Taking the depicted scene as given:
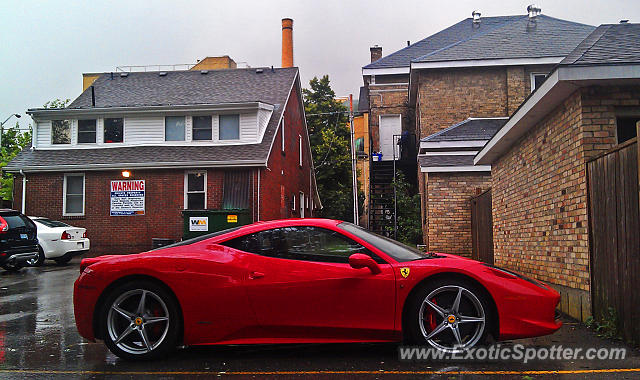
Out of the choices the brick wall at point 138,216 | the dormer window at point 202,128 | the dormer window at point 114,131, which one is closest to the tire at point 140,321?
the brick wall at point 138,216

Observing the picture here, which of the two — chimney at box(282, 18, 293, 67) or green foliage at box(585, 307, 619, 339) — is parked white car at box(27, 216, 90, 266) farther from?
chimney at box(282, 18, 293, 67)

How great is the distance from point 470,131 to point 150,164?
10.9 m

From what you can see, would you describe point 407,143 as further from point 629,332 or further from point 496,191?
point 629,332

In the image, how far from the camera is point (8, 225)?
13094mm

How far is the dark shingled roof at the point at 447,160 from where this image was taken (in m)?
15.2

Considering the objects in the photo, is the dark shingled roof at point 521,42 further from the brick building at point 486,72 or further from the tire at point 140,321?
the tire at point 140,321

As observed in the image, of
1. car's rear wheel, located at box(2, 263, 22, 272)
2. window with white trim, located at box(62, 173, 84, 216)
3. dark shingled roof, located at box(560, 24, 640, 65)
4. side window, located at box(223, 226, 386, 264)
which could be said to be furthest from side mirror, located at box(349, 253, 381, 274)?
window with white trim, located at box(62, 173, 84, 216)

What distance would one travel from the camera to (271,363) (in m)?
4.64

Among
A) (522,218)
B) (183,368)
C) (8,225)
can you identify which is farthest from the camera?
(8,225)

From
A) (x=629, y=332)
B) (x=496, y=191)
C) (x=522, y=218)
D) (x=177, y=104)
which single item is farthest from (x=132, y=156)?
(x=629, y=332)

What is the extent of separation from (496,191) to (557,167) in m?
4.16

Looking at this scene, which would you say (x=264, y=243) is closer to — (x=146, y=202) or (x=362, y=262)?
(x=362, y=262)

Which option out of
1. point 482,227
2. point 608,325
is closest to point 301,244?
point 608,325

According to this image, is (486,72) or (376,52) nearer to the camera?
(486,72)
